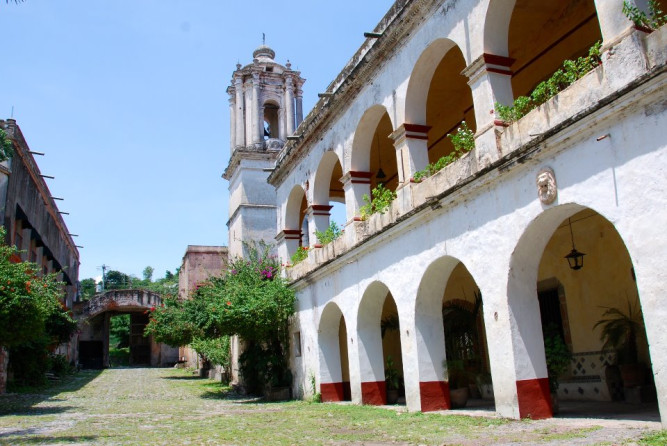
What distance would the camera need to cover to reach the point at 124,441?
8.03 meters

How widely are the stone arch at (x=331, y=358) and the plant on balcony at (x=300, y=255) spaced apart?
206cm

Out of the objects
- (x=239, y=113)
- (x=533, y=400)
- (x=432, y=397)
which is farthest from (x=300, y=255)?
(x=239, y=113)

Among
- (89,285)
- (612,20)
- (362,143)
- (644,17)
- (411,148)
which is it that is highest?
(89,285)

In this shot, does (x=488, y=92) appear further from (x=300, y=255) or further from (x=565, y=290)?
(x=300, y=255)

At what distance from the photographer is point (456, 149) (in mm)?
9609

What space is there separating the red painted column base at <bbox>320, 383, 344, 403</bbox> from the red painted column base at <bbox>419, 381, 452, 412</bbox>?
4308mm

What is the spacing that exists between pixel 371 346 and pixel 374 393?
0.91 meters

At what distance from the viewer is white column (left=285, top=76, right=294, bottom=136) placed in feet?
80.7

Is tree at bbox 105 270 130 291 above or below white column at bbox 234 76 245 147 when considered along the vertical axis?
above

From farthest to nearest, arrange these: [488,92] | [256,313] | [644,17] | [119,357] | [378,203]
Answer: [119,357]
[256,313]
[378,203]
[488,92]
[644,17]

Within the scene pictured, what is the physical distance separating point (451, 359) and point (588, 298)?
2.77m

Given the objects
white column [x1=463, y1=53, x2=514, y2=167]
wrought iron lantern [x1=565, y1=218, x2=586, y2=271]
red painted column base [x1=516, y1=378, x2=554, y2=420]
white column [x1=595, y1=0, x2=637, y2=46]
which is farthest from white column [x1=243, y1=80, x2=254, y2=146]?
white column [x1=595, y1=0, x2=637, y2=46]

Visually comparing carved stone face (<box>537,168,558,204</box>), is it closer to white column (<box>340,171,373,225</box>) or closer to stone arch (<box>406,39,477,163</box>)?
stone arch (<box>406,39,477,163</box>)

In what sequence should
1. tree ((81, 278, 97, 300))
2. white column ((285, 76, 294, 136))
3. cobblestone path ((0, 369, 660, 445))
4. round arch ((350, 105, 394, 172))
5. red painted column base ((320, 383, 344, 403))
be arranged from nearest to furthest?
cobblestone path ((0, 369, 660, 445)) < round arch ((350, 105, 394, 172)) < red painted column base ((320, 383, 344, 403)) < white column ((285, 76, 294, 136)) < tree ((81, 278, 97, 300))
